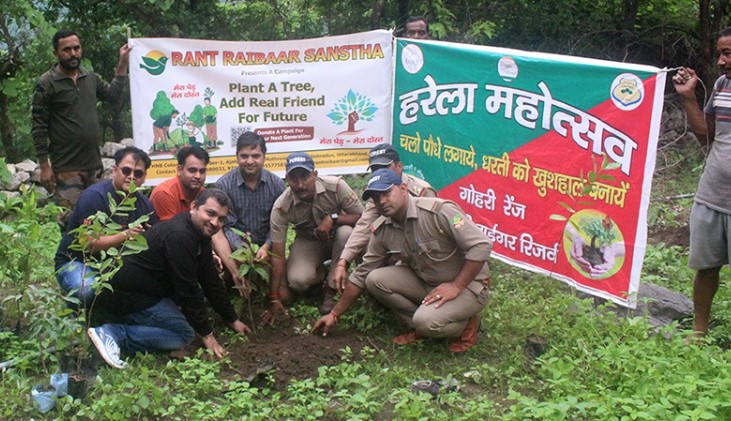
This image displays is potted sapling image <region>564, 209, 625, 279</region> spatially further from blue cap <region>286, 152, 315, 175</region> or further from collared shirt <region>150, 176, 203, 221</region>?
collared shirt <region>150, 176, 203, 221</region>

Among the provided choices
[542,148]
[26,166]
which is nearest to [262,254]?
[542,148]

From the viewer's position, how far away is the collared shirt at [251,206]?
5.61m

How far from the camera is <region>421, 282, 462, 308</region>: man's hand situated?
468 centimetres

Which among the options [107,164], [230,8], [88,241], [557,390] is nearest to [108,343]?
[88,241]

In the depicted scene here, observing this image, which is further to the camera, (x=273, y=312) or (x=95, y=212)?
(x=273, y=312)

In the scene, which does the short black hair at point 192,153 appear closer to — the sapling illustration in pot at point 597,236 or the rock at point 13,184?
the sapling illustration in pot at point 597,236

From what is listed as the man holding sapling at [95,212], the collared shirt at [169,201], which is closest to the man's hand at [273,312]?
the collared shirt at [169,201]

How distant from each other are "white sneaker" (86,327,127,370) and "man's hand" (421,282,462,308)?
5.97ft

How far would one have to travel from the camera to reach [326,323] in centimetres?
494

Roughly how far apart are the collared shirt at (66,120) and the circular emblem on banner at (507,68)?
3232mm

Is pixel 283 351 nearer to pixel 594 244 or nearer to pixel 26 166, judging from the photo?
pixel 594 244

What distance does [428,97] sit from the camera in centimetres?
649

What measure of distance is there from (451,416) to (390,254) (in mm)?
1306

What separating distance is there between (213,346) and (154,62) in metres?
2.92
